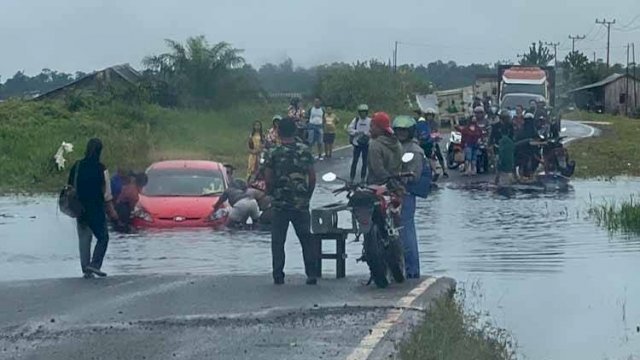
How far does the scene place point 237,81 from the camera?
54.7m

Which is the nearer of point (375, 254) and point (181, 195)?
point (375, 254)

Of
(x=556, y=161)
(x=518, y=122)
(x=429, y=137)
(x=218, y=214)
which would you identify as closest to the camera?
(x=218, y=214)

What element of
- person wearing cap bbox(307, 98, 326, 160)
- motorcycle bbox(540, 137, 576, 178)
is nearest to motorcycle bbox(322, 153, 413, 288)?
motorcycle bbox(540, 137, 576, 178)

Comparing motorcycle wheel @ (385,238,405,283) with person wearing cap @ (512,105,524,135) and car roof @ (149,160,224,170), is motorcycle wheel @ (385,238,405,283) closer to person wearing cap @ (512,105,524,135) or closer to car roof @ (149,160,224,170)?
car roof @ (149,160,224,170)

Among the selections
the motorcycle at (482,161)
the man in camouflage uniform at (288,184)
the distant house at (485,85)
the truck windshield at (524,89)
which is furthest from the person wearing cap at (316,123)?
the distant house at (485,85)

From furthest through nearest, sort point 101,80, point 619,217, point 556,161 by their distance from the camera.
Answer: point 101,80 → point 556,161 → point 619,217

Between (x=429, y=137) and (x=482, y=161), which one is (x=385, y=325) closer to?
(x=429, y=137)

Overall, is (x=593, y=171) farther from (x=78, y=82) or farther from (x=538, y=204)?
(x=78, y=82)

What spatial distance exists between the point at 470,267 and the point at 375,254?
3842 millimetres

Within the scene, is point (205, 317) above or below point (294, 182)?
below

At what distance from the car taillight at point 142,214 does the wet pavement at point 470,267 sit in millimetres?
713

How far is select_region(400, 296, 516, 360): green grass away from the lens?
33.1ft

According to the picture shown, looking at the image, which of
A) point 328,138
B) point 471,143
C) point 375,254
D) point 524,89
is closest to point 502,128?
point 471,143

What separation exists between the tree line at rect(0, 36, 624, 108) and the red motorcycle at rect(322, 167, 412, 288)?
27.4 m
